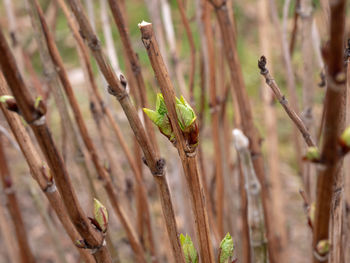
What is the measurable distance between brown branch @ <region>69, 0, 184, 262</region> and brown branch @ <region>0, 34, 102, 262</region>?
70 mm

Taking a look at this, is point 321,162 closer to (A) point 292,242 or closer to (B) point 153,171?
(B) point 153,171

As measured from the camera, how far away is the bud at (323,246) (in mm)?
314

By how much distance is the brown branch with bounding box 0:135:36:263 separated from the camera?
84cm

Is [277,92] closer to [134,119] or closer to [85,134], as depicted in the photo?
[134,119]

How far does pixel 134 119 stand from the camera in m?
0.36

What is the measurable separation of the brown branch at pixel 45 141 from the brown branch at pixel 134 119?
0.07 m

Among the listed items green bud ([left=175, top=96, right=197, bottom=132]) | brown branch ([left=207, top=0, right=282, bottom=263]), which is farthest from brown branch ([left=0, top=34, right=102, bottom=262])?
brown branch ([left=207, top=0, right=282, bottom=263])

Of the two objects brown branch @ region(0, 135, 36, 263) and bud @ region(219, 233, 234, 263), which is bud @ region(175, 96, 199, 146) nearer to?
bud @ region(219, 233, 234, 263)

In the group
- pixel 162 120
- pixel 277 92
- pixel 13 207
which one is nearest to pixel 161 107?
pixel 162 120

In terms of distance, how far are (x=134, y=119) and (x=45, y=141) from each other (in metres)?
0.08

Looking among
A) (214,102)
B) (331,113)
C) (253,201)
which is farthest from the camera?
(214,102)

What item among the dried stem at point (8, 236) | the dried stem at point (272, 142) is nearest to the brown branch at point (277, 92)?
the dried stem at point (272, 142)

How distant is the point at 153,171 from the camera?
375mm

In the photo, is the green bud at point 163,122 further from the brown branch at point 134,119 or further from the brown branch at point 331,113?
the brown branch at point 331,113
